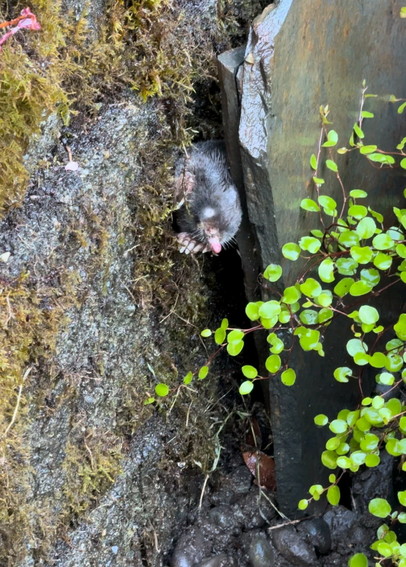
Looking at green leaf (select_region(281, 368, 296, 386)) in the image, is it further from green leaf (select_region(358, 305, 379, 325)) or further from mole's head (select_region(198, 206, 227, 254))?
mole's head (select_region(198, 206, 227, 254))

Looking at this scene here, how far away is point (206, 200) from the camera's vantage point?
86.3 inches

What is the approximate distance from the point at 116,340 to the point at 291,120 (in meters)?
0.89

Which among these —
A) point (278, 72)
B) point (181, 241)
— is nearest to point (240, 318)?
point (181, 241)

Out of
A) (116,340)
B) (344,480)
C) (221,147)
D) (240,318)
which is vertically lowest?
(344,480)

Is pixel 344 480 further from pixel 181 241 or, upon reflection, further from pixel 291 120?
pixel 291 120

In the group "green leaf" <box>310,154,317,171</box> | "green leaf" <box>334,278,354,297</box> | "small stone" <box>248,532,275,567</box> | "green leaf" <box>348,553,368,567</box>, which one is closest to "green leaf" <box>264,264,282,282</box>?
"green leaf" <box>334,278,354,297</box>

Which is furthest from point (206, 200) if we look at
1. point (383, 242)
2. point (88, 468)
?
point (88, 468)

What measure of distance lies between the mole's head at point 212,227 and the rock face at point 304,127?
4.2 inches

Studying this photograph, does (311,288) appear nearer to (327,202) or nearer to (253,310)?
(253,310)

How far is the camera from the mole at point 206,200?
2195mm

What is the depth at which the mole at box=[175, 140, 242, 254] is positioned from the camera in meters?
2.20

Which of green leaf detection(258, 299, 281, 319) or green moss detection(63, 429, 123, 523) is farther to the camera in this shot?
green moss detection(63, 429, 123, 523)

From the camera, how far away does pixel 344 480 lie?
299 cm

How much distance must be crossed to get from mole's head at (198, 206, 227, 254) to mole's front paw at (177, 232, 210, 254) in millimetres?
53
